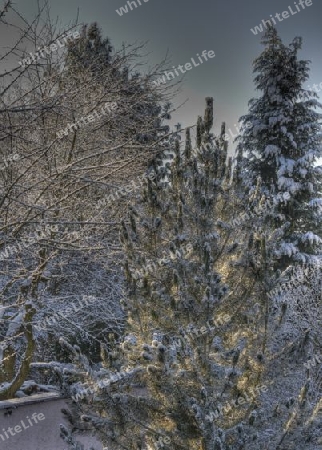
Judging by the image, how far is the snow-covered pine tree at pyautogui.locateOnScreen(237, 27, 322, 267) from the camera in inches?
586

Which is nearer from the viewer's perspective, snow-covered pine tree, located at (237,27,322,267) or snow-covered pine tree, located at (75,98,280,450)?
snow-covered pine tree, located at (75,98,280,450)

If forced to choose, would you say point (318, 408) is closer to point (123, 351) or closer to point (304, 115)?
point (123, 351)

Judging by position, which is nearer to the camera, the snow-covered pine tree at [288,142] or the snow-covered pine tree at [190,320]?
the snow-covered pine tree at [190,320]

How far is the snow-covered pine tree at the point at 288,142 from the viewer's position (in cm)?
1488

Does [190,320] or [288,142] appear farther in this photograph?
[288,142]

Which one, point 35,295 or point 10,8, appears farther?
point 35,295

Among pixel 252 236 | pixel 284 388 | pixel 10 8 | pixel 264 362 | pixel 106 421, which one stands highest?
pixel 10 8

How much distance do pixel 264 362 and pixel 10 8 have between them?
4.45m

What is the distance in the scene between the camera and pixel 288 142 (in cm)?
1567

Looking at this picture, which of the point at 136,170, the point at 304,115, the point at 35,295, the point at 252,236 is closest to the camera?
the point at 252,236

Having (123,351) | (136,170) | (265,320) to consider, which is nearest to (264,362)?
(265,320)

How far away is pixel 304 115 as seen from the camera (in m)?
15.7

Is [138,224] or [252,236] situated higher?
[138,224]

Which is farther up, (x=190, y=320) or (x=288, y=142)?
(x=288, y=142)
